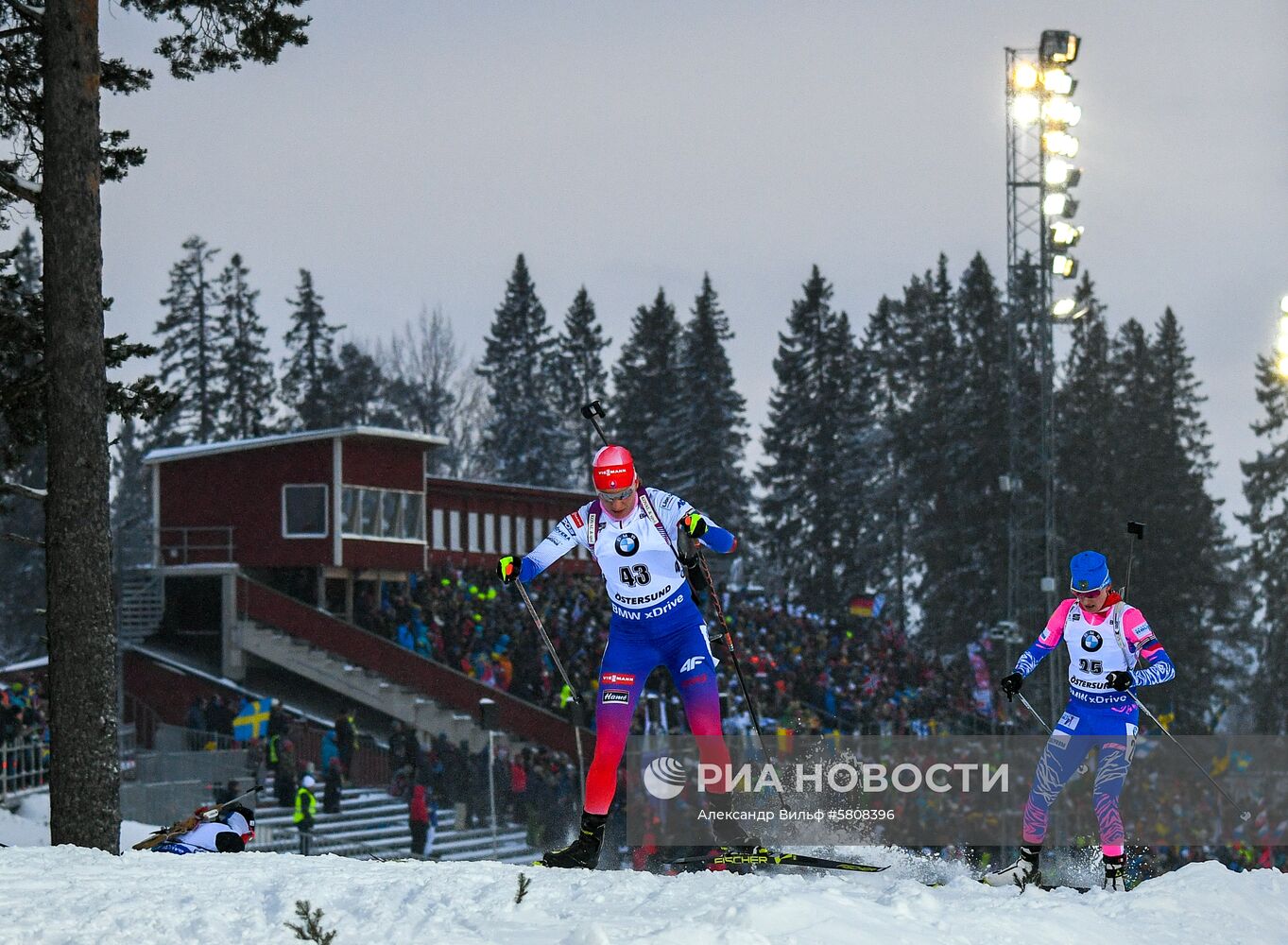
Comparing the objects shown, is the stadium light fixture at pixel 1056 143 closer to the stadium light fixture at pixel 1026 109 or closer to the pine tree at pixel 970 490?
the stadium light fixture at pixel 1026 109

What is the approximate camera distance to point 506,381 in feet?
212

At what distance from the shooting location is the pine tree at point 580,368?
67.0 meters

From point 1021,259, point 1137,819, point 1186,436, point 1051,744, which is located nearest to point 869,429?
point 1186,436

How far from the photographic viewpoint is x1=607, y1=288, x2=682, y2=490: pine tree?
58781 millimetres

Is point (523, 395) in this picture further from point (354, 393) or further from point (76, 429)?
point (76, 429)

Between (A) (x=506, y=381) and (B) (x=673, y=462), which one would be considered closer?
(B) (x=673, y=462)

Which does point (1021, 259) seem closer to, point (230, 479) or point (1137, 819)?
point (1137, 819)

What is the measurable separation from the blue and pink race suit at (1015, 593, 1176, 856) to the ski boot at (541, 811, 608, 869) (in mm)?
3052

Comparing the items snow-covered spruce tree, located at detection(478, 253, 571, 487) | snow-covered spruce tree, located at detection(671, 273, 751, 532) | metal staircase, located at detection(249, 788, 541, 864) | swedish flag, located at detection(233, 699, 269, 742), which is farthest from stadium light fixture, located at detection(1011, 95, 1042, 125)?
snow-covered spruce tree, located at detection(478, 253, 571, 487)

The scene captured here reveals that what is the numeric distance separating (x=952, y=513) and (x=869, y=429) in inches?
341

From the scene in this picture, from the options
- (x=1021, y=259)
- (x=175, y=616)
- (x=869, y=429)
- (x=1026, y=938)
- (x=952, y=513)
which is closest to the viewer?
(x=1026, y=938)

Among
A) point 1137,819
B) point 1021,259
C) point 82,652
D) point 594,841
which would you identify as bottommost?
point 1137,819

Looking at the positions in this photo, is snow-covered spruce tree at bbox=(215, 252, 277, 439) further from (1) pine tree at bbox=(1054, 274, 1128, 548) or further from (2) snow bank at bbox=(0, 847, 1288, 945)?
(2) snow bank at bbox=(0, 847, 1288, 945)

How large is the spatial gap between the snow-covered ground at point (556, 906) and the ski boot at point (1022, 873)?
110 centimetres
